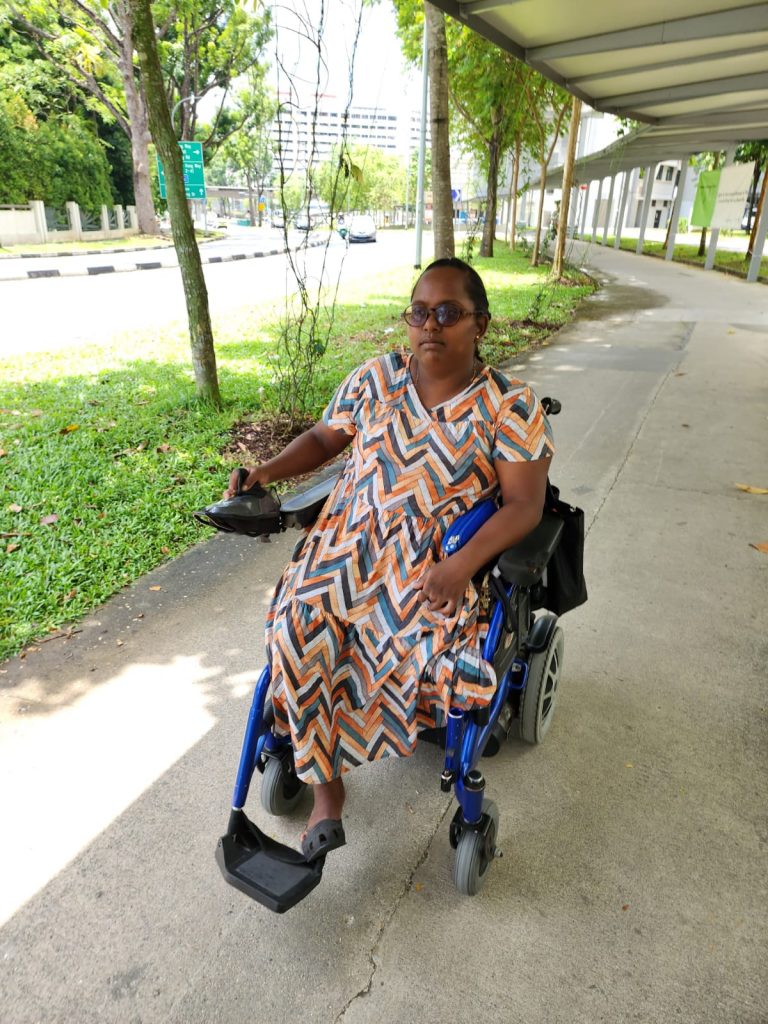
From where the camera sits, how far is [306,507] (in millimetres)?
2025

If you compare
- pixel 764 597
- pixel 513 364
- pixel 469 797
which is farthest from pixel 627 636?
pixel 513 364

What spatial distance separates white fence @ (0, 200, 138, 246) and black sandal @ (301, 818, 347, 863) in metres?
25.1

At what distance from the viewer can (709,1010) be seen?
1.53 meters

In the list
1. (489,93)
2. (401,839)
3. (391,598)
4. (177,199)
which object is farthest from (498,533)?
(489,93)

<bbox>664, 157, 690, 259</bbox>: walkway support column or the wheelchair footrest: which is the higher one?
<bbox>664, 157, 690, 259</bbox>: walkway support column

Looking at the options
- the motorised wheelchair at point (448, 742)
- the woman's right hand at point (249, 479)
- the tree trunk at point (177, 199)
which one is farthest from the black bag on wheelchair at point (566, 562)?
the tree trunk at point (177, 199)

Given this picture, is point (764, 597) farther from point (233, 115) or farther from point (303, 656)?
point (233, 115)

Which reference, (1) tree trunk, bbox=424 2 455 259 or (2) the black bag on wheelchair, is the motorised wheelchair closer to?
(2) the black bag on wheelchair

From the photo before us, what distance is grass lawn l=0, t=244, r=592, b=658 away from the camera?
3188 millimetres

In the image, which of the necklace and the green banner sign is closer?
the necklace

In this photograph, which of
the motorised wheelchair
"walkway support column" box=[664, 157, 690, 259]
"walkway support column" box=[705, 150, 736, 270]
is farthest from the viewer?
"walkway support column" box=[664, 157, 690, 259]

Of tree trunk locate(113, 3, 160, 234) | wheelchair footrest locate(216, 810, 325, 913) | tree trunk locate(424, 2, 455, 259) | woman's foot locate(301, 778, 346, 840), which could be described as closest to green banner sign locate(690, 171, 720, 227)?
tree trunk locate(424, 2, 455, 259)

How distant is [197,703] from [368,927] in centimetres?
106

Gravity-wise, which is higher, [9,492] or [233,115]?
[233,115]
